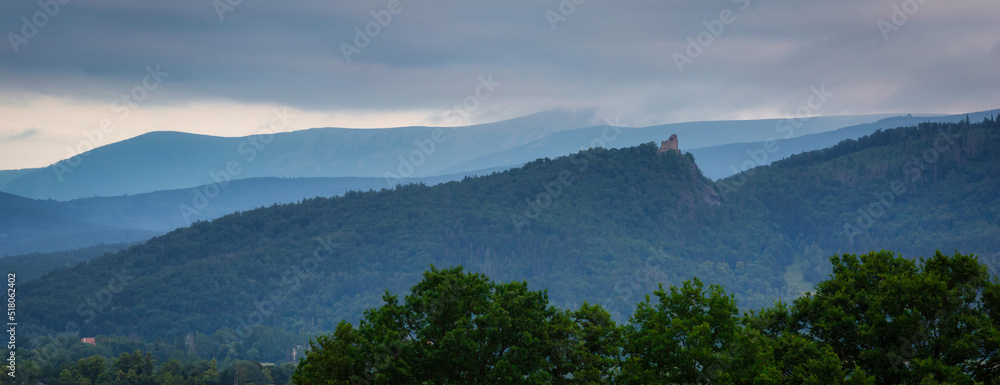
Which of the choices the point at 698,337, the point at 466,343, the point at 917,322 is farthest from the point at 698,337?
the point at 466,343

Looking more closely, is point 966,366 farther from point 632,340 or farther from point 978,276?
point 632,340

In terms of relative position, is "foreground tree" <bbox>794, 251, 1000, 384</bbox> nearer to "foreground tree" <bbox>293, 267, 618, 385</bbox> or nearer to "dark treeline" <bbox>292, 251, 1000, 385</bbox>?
"dark treeline" <bbox>292, 251, 1000, 385</bbox>

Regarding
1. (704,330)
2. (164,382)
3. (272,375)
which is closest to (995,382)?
(704,330)

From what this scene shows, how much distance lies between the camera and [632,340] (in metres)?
34.4

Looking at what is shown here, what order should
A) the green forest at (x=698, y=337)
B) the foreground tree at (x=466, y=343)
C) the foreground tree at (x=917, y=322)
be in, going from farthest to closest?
the foreground tree at (x=466, y=343) → the green forest at (x=698, y=337) → the foreground tree at (x=917, y=322)

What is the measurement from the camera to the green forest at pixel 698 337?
104 feet

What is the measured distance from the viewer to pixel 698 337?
3256cm

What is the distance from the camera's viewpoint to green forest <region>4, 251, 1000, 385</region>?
31.8m

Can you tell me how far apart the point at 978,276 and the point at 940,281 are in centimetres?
218

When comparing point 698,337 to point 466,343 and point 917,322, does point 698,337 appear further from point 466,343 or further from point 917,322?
point 466,343

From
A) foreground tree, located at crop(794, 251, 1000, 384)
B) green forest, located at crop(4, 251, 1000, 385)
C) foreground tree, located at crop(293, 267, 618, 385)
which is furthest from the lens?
foreground tree, located at crop(293, 267, 618, 385)

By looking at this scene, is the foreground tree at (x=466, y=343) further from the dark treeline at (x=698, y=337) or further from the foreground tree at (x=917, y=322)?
the foreground tree at (x=917, y=322)

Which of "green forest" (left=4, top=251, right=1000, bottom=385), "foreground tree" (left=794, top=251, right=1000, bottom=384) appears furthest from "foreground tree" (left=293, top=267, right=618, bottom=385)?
"foreground tree" (left=794, top=251, right=1000, bottom=384)

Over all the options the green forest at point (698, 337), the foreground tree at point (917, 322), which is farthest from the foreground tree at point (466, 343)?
the foreground tree at point (917, 322)
